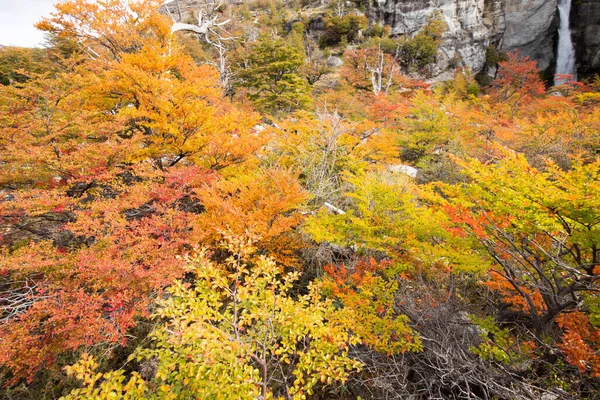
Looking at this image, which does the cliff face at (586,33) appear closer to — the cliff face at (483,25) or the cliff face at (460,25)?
the cliff face at (483,25)

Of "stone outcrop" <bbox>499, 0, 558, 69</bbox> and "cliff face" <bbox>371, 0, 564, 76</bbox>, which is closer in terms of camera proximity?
"stone outcrop" <bbox>499, 0, 558, 69</bbox>

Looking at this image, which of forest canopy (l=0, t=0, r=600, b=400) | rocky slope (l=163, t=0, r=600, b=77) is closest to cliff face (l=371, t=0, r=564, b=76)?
rocky slope (l=163, t=0, r=600, b=77)

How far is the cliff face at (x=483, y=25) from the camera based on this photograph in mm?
26422

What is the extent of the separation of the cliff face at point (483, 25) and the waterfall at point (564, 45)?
559 mm

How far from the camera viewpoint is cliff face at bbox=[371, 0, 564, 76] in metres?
26.4

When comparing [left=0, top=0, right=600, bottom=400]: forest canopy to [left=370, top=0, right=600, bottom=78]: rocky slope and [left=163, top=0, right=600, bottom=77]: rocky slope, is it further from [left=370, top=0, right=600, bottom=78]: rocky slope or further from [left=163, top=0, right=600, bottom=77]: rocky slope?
[left=370, top=0, right=600, bottom=78]: rocky slope

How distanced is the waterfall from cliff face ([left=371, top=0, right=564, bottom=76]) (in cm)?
56

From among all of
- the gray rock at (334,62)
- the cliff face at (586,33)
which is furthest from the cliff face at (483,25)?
the gray rock at (334,62)

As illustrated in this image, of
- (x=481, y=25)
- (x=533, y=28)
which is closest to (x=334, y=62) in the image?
(x=481, y=25)

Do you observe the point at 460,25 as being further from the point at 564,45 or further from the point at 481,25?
the point at 564,45

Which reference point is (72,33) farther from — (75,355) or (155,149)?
(75,355)

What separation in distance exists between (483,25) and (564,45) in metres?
7.97

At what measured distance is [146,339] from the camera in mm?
4750

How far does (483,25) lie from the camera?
92.4 feet
